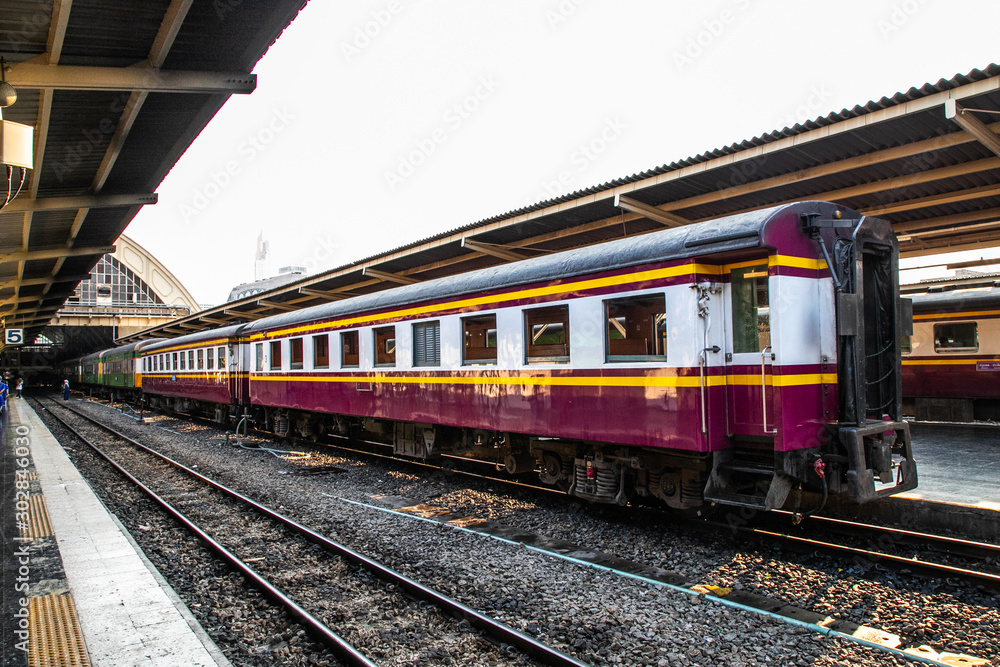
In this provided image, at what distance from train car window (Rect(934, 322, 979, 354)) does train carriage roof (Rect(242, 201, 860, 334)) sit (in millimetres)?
11414

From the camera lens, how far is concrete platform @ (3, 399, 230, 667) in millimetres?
4246

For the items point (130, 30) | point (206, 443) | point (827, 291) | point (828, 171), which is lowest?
point (206, 443)

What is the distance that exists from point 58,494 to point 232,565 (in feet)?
17.5

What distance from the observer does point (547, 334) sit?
7816 millimetres

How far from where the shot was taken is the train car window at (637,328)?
6.52 m

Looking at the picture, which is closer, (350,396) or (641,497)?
(641,497)

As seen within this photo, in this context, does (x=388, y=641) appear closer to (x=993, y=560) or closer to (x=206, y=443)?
Result: (x=993, y=560)

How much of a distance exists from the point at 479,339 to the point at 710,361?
3.61 meters

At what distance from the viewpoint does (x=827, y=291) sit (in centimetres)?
610

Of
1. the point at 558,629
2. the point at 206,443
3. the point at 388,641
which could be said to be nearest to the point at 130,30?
the point at 388,641

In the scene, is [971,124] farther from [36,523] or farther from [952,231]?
[36,523]

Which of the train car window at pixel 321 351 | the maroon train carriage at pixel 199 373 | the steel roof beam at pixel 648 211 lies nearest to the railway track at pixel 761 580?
the steel roof beam at pixel 648 211

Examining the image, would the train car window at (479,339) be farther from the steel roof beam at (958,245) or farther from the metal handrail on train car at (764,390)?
the steel roof beam at (958,245)

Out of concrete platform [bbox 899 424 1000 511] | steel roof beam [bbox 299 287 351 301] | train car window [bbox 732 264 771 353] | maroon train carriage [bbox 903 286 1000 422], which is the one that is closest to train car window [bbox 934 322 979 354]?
maroon train carriage [bbox 903 286 1000 422]
